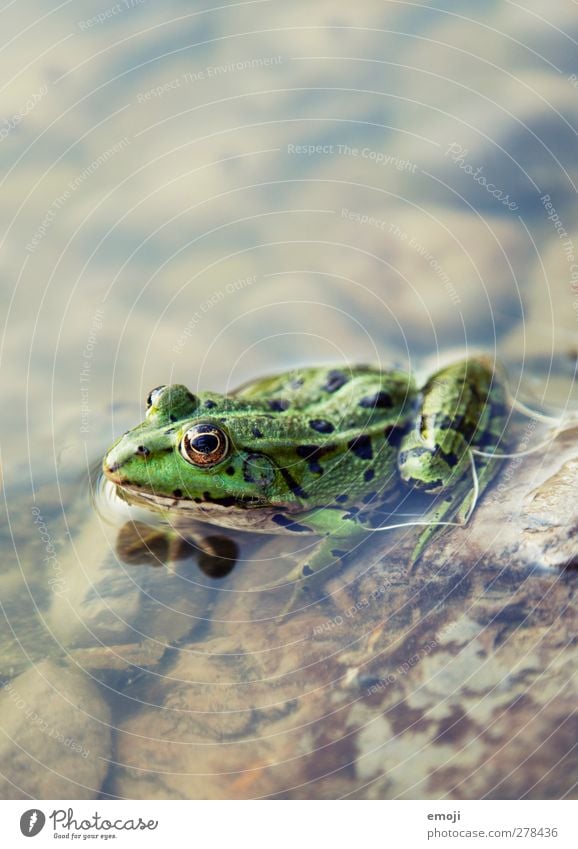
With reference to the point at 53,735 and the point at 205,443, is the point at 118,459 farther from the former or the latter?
the point at 53,735

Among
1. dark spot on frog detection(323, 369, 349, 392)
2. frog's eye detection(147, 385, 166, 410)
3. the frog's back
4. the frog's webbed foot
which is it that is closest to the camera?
the frog's webbed foot

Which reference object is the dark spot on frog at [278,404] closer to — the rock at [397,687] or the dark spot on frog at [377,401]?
the dark spot on frog at [377,401]

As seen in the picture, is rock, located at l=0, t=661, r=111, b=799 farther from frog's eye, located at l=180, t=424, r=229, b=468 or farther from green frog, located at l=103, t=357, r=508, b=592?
frog's eye, located at l=180, t=424, r=229, b=468

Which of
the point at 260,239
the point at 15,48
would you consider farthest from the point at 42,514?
the point at 15,48

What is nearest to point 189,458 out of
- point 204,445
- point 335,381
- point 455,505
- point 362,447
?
point 204,445
